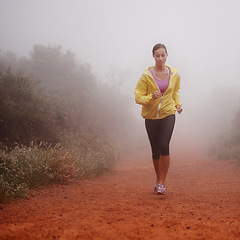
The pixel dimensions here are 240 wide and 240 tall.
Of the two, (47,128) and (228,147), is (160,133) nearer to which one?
(47,128)

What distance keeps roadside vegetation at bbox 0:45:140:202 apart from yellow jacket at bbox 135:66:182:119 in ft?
7.32

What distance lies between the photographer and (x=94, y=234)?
89.9 inches

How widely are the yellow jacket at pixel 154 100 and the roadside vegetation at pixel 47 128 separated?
2231 mm

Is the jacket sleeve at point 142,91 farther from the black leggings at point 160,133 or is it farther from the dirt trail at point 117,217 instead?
the dirt trail at point 117,217

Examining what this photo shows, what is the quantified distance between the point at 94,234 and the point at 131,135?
22.7 m

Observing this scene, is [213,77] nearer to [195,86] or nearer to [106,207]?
[195,86]

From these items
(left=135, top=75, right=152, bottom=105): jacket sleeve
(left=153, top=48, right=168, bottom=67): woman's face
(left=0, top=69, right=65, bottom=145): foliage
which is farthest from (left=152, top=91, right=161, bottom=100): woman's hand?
(left=0, top=69, right=65, bottom=145): foliage

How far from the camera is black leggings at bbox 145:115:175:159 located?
446cm

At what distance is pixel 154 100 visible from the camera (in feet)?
14.8

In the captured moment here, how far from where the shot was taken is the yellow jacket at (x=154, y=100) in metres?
4.49

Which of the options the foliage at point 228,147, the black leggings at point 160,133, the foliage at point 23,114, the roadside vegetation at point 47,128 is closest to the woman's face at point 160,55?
the black leggings at point 160,133

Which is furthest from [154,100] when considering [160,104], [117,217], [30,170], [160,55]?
[30,170]

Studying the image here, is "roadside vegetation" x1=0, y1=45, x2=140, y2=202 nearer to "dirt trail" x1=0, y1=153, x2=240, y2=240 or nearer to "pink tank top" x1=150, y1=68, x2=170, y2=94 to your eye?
"dirt trail" x1=0, y1=153, x2=240, y2=240

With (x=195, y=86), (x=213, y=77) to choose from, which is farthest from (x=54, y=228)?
(x=213, y=77)
